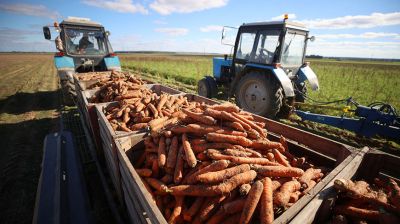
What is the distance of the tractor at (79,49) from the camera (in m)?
7.38

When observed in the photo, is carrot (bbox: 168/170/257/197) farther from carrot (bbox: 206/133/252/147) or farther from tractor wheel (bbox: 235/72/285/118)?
tractor wheel (bbox: 235/72/285/118)

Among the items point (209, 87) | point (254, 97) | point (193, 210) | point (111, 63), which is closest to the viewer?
point (193, 210)

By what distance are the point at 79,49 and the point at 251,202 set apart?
29.9 feet

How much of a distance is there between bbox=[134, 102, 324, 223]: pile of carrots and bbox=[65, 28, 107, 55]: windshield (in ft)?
23.8

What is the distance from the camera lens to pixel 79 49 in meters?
8.11

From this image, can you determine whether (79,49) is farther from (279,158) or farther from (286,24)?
(279,158)

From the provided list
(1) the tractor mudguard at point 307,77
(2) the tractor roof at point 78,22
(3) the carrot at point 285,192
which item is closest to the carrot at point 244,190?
(3) the carrot at point 285,192

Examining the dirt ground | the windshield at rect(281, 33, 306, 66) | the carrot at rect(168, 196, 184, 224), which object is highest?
the windshield at rect(281, 33, 306, 66)

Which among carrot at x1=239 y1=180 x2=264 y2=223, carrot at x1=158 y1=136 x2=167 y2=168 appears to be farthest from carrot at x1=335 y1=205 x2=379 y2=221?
carrot at x1=158 y1=136 x2=167 y2=168

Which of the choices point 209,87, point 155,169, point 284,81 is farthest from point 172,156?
point 209,87

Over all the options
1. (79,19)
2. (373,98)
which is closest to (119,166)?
(79,19)

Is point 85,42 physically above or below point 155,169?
above

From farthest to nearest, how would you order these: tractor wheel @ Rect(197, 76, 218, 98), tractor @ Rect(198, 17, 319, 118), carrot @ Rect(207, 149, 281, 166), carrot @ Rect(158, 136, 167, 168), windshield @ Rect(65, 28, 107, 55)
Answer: windshield @ Rect(65, 28, 107, 55) → tractor wheel @ Rect(197, 76, 218, 98) → tractor @ Rect(198, 17, 319, 118) → carrot @ Rect(158, 136, 167, 168) → carrot @ Rect(207, 149, 281, 166)

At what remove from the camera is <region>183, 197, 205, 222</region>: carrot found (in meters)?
1.84
